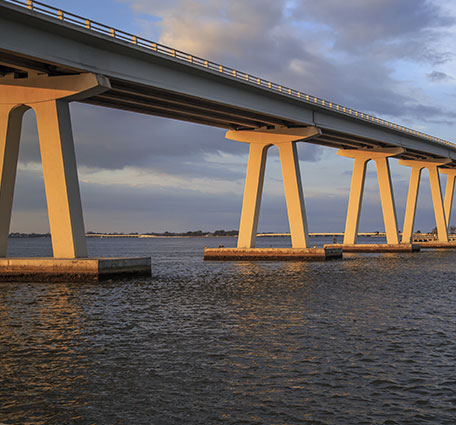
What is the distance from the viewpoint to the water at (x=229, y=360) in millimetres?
8445

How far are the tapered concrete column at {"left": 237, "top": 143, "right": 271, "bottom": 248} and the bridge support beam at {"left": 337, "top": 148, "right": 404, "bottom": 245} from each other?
18988mm

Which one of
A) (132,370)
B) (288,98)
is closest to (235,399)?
(132,370)

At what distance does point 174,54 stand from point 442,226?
6320cm

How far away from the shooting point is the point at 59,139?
29250 millimetres

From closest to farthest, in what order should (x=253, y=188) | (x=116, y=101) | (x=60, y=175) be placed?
1. (x=60, y=175)
2. (x=116, y=101)
3. (x=253, y=188)

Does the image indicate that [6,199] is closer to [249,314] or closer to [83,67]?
[83,67]

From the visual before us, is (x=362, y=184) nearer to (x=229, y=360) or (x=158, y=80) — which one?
(x=158, y=80)

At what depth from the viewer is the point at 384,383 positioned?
9750 millimetres

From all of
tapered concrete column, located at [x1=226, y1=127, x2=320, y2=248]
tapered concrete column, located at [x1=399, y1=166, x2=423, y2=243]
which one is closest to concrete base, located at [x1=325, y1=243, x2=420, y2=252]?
tapered concrete column, located at [x1=399, y1=166, x2=423, y2=243]

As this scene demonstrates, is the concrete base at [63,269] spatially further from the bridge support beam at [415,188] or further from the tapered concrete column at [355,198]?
the bridge support beam at [415,188]

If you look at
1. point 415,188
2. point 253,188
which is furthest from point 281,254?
point 415,188

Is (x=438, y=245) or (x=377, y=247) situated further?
(x=438, y=245)

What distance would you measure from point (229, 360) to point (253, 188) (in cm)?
3601

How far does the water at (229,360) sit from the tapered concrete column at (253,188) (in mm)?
24923
